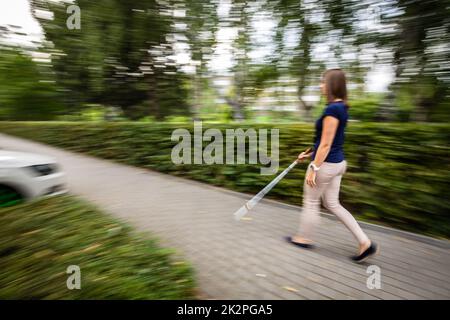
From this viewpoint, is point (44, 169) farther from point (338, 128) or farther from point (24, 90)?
point (24, 90)

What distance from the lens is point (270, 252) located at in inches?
140

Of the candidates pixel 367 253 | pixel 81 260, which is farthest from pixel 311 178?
pixel 81 260

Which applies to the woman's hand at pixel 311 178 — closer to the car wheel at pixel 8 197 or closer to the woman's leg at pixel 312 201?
the woman's leg at pixel 312 201

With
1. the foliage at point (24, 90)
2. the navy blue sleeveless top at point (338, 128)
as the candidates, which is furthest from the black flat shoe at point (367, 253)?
the foliage at point (24, 90)

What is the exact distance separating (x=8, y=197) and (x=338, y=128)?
4.40 metres

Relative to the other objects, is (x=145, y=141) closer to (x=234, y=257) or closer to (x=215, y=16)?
(x=215, y=16)

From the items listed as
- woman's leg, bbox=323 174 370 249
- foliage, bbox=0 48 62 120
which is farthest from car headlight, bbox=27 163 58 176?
foliage, bbox=0 48 62 120

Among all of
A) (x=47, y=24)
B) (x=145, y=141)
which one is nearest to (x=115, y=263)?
(x=145, y=141)

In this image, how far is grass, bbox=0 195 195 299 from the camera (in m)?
2.27

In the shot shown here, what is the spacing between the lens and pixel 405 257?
3.49 metres

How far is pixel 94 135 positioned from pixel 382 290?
10.9m

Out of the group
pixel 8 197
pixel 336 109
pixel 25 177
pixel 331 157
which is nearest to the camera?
pixel 336 109

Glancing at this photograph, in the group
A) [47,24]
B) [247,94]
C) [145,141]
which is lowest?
[145,141]

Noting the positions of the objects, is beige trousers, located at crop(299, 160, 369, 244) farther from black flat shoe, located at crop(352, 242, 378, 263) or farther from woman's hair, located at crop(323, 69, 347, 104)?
woman's hair, located at crop(323, 69, 347, 104)
